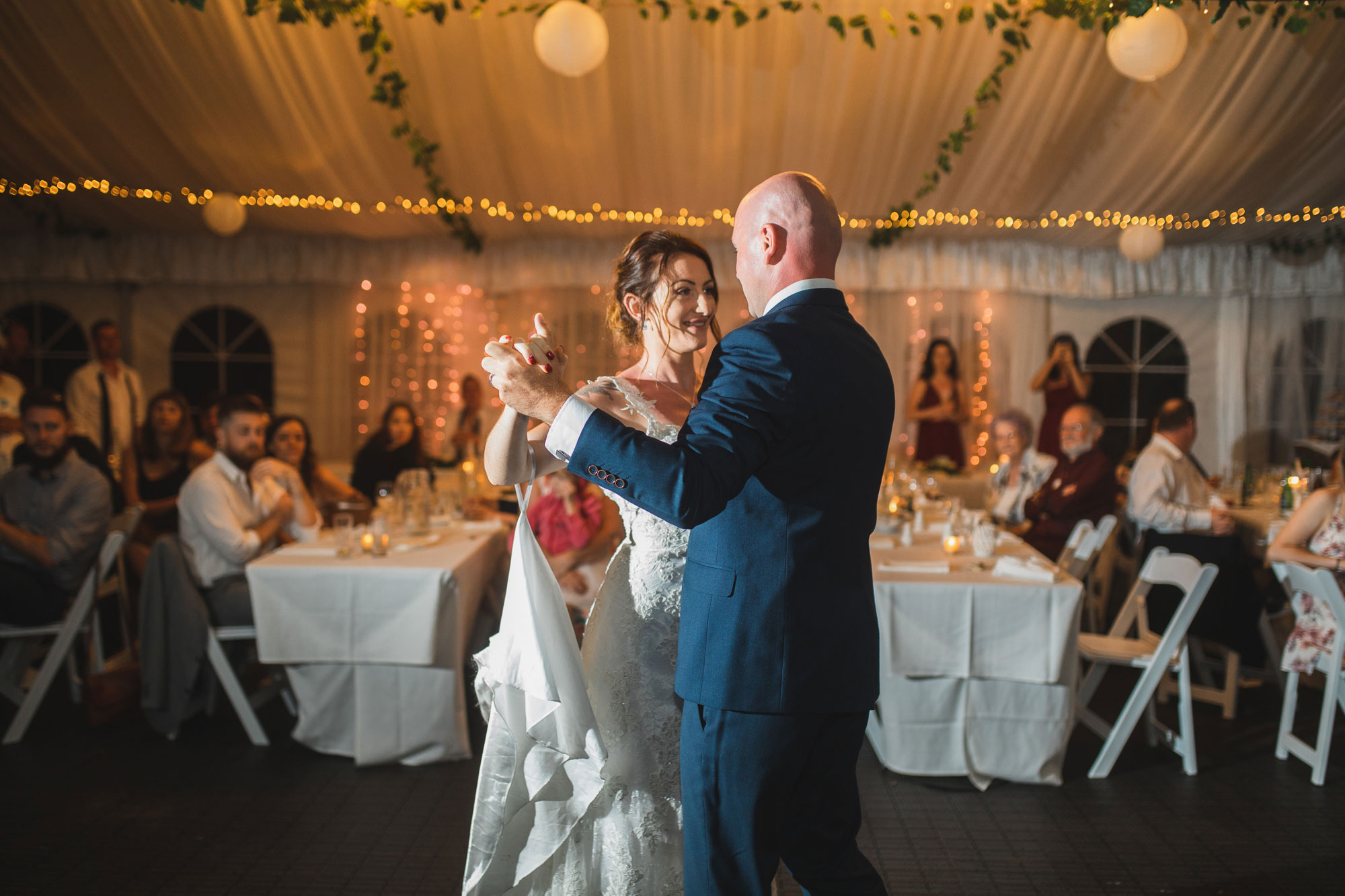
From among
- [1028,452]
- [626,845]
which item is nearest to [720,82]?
[1028,452]

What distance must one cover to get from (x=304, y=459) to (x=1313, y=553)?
4588mm

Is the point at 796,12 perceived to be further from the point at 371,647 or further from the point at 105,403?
the point at 105,403

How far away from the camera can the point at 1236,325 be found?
8.95 meters

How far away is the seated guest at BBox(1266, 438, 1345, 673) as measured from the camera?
3.60 m

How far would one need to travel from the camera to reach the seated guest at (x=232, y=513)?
12.2 feet

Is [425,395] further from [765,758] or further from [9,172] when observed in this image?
[765,758]

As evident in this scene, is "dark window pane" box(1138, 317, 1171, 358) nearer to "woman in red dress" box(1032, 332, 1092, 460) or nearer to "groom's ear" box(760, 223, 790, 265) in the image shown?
"woman in red dress" box(1032, 332, 1092, 460)

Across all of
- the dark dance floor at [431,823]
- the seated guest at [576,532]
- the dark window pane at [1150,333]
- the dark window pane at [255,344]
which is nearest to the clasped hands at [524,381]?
the dark dance floor at [431,823]

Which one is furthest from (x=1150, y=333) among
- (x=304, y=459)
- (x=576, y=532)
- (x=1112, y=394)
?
(x=304, y=459)

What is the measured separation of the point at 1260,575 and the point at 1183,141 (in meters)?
2.89

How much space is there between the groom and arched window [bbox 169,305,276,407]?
28.2ft

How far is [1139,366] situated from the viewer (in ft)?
30.4

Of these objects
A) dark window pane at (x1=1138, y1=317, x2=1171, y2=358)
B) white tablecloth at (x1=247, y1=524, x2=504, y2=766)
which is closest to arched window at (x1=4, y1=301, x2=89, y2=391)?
white tablecloth at (x1=247, y1=524, x2=504, y2=766)

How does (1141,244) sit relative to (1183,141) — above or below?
below
